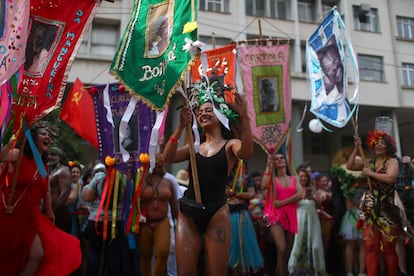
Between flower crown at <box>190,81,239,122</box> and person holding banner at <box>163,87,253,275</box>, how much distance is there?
0.01 m

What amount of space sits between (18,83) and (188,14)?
1791mm

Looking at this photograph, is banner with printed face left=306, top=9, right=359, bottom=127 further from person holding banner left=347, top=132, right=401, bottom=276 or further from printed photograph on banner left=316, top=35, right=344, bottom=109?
person holding banner left=347, top=132, right=401, bottom=276

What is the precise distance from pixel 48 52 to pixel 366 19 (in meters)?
19.0

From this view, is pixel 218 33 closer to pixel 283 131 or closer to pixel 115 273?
pixel 283 131

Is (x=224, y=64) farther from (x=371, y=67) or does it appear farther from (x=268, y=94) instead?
(x=371, y=67)

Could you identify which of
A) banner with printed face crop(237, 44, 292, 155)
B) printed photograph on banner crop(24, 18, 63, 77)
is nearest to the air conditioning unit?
banner with printed face crop(237, 44, 292, 155)

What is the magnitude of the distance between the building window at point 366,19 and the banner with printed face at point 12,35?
18659 millimetres

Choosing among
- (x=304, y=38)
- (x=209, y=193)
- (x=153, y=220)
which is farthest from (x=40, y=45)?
(x=304, y=38)

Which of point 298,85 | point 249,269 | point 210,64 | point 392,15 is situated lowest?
point 249,269

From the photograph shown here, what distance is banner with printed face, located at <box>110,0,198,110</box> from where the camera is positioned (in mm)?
3875

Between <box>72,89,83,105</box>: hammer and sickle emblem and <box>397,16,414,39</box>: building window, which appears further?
<box>397,16,414,39</box>: building window

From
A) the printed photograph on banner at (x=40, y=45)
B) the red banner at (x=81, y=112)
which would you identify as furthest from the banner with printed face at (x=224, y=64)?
the printed photograph on banner at (x=40, y=45)

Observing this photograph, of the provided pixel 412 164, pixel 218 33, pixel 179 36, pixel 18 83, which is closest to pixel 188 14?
pixel 179 36

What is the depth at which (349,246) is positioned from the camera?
7.08 m
